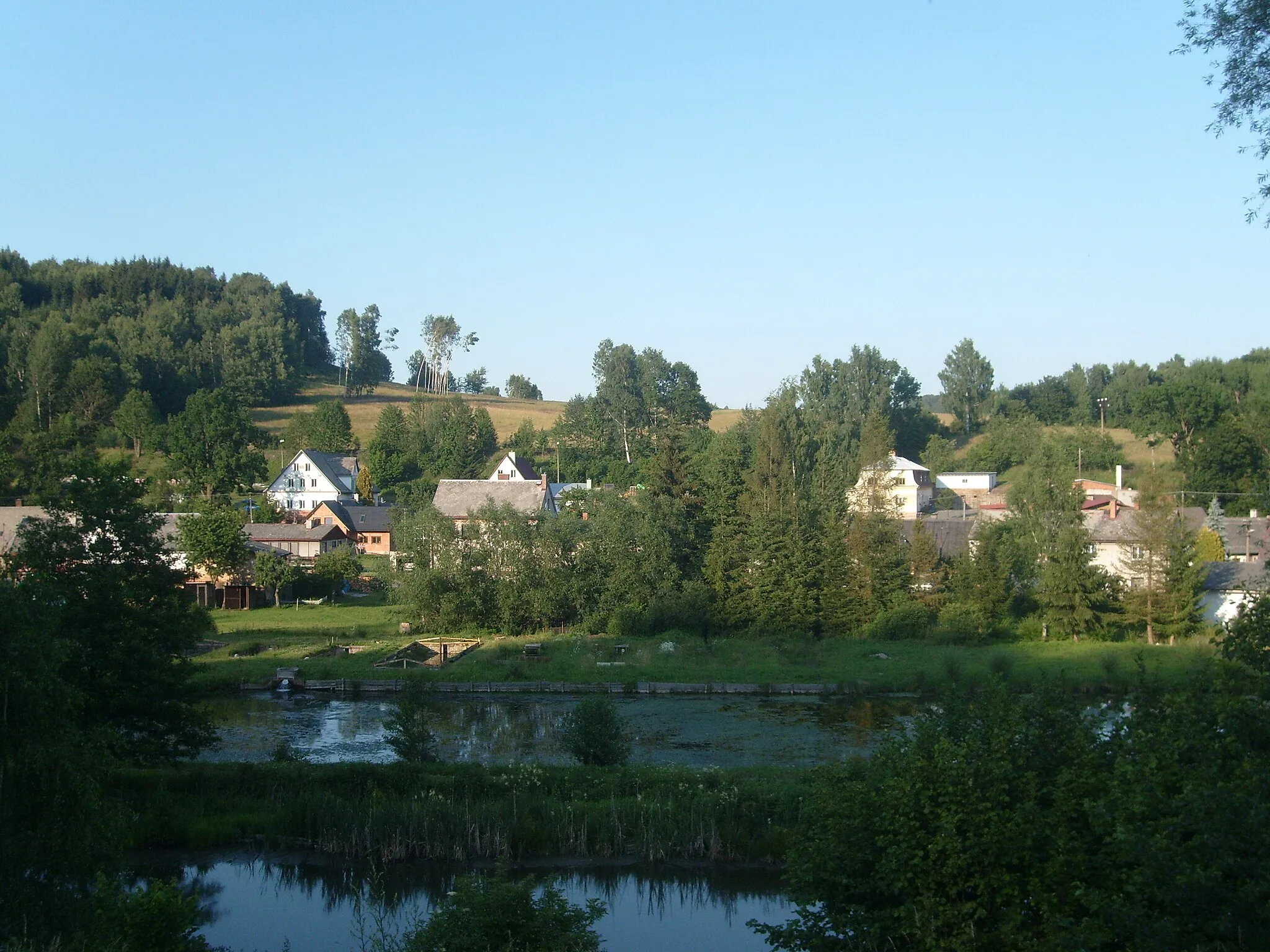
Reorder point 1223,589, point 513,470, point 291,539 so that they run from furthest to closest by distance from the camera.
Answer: point 513,470 → point 291,539 → point 1223,589

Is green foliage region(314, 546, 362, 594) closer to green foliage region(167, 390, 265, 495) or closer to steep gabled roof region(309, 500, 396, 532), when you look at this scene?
steep gabled roof region(309, 500, 396, 532)

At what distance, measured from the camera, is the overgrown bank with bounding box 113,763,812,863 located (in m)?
13.6

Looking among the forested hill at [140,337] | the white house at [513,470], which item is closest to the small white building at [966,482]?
the white house at [513,470]

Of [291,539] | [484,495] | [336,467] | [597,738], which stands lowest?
[597,738]

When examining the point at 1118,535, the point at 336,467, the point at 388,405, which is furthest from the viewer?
the point at 388,405

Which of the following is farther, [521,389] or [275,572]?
[521,389]

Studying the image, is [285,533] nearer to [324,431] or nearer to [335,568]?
[335,568]

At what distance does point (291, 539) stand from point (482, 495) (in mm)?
8399

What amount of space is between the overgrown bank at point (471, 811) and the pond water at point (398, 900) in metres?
0.34

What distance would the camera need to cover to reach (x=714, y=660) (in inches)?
1095

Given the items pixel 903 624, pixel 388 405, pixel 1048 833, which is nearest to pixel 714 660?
pixel 903 624

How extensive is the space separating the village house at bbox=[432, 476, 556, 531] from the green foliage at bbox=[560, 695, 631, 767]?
25349 millimetres

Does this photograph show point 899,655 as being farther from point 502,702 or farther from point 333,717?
point 333,717

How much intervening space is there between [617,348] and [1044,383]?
116 feet
